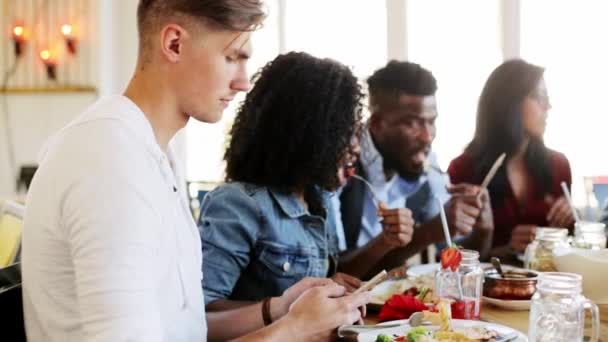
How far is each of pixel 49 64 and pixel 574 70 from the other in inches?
103

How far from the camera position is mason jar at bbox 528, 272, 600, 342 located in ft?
3.09

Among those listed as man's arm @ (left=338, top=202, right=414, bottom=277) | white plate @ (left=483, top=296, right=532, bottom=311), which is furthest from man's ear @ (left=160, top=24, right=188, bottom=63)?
man's arm @ (left=338, top=202, right=414, bottom=277)

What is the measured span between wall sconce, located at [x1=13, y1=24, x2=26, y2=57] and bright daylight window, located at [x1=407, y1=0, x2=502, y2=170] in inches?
83.4

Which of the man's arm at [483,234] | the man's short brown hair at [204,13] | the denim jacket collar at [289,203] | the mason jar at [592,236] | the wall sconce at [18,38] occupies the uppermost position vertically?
the wall sconce at [18,38]

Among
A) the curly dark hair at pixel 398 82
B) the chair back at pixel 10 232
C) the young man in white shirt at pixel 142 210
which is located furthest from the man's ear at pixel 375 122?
the young man in white shirt at pixel 142 210

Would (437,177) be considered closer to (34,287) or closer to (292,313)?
(292,313)

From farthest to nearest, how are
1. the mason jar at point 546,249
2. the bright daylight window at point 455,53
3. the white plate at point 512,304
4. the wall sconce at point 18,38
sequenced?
the wall sconce at point 18,38 → the bright daylight window at point 455,53 → the mason jar at point 546,249 → the white plate at point 512,304

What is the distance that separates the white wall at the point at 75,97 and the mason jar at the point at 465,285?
2584 millimetres

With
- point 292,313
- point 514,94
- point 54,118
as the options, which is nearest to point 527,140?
point 514,94

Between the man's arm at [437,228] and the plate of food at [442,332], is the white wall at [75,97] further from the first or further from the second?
the plate of food at [442,332]

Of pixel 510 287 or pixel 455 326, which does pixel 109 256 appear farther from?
pixel 510 287

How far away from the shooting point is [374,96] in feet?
7.66

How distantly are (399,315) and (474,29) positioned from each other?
5.57 feet

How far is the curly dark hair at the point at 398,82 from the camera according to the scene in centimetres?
233
